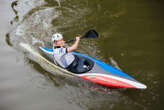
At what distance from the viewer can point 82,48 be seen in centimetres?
614

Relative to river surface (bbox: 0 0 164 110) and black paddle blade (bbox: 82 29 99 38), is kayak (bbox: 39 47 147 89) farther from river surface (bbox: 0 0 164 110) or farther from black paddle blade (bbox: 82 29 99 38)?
black paddle blade (bbox: 82 29 99 38)

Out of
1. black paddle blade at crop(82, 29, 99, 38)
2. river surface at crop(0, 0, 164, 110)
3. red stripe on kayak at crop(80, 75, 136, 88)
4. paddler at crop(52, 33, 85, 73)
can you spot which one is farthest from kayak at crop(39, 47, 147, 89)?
black paddle blade at crop(82, 29, 99, 38)

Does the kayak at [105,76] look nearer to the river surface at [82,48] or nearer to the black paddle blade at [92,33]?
the river surface at [82,48]

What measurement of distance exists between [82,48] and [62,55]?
1.55 m

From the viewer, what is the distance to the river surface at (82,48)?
4.53 meters

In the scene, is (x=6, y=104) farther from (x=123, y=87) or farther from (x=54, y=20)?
(x=54, y=20)

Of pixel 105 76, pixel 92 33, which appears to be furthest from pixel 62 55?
pixel 105 76

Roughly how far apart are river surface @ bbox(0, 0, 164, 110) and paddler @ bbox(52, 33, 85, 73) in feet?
1.44

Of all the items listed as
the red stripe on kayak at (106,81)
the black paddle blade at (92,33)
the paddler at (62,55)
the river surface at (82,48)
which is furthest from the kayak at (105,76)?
the black paddle blade at (92,33)

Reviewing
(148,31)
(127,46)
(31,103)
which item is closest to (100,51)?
(127,46)

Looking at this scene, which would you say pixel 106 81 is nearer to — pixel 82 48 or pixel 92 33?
pixel 92 33

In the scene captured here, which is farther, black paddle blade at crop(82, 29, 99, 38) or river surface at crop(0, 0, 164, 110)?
black paddle blade at crop(82, 29, 99, 38)

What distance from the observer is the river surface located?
453 cm

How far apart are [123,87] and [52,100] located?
1.86 meters
